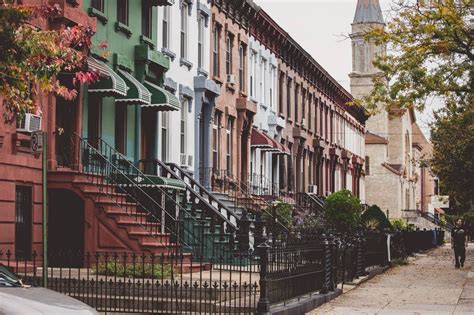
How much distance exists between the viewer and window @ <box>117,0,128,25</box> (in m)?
24.4

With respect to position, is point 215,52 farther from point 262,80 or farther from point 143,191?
point 143,191

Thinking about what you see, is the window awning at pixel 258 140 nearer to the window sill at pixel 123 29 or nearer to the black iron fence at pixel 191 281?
the window sill at pixel 123 29

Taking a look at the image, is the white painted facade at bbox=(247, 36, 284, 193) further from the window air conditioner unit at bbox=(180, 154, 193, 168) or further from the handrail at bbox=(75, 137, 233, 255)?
the handrail at bbox=(75, 137, 233, 255)

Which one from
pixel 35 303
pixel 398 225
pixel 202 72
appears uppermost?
pixel 202 72

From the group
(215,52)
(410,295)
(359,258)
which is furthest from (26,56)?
(215,52)

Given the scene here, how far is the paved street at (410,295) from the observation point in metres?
18.8

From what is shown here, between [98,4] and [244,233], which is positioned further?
[244,233]

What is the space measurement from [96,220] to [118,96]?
3.72m

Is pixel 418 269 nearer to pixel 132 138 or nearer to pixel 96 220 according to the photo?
pixel 132 138

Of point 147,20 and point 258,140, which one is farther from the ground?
point 147,20

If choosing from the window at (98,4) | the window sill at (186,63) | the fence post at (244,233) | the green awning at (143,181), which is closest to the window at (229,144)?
the window sill at (186,63)

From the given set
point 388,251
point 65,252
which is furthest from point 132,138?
point 388,251

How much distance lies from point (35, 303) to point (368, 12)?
320 ft

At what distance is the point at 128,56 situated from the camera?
80.9ft
